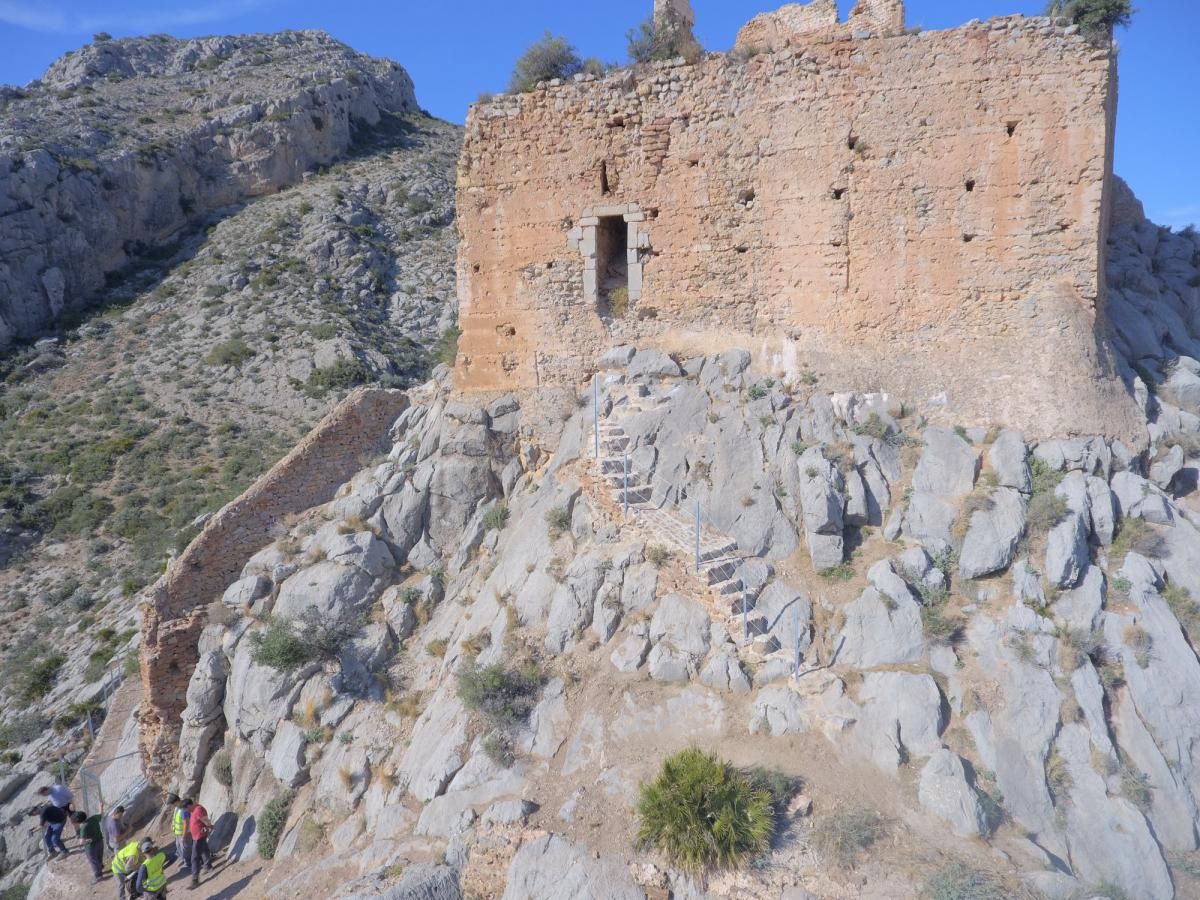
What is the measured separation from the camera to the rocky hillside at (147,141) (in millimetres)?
32219

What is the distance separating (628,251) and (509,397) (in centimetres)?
313

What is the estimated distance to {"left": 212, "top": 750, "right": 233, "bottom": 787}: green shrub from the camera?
11125 mm

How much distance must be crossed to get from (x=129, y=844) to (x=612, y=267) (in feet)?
35.9

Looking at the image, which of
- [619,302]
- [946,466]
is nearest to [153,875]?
[619,302]

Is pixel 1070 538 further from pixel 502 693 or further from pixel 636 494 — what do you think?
pixel 502 693

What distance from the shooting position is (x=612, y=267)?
40.9 feet

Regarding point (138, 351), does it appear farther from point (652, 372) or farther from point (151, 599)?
point (652, 372)

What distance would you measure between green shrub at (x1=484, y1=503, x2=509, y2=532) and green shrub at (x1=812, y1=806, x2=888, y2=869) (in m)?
6.60

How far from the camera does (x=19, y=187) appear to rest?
31719mm

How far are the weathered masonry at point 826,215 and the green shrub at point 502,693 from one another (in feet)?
16.7

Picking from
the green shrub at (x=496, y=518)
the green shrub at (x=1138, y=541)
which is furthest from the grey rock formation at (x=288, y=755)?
the green shrub at (x=1138, y=541)

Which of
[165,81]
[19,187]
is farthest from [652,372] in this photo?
[165,81]

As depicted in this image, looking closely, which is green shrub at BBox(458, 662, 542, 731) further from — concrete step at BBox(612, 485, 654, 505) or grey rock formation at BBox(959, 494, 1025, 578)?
grey rock formation at BBox(959, 494, 1025, 578)

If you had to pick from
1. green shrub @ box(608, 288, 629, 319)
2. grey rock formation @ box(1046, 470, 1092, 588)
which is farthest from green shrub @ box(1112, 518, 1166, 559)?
green shrub @ box(608, 288, 629, 319)
